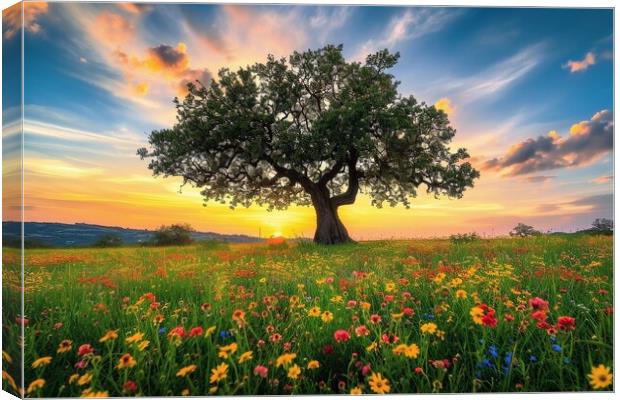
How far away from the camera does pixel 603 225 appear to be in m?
4.73

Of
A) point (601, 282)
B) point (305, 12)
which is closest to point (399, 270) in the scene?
point (601, 282)

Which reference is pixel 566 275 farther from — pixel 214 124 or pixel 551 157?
pixel 214 124

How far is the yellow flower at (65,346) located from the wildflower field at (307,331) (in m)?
0.02

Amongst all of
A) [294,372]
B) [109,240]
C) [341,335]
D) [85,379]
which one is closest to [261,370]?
[294,372]

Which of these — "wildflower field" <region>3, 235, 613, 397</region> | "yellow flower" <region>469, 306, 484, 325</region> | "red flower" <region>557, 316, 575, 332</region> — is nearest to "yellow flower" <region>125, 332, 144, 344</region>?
"wildflower field" <region>3, 235, 613, 397</region>

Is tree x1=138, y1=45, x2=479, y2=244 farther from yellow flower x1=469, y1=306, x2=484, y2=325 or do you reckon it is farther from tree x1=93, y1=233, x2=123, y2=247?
yellow flower x1=469, y1=306, x2=484, y2=325

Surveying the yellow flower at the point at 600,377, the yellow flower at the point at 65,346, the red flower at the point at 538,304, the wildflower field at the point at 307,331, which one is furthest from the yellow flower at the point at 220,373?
the yellow flower at the point at 600,377

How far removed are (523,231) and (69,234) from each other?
574 centimetres

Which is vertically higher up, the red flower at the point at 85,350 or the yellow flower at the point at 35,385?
the red flower at the point at 85,350

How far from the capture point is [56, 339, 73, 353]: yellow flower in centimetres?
334

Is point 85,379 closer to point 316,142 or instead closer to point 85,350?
point 85,350

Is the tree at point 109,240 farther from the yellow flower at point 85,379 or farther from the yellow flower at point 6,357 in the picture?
the yellow flower at point 85,379

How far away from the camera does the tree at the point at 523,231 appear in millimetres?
5199

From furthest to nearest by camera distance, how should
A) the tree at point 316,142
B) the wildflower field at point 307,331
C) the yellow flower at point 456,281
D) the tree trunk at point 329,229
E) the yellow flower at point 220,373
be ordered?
the tree at point 316,142 < the tree trunk at point 329,229 < the yellow flower at point 456,281 < the wildflower field at point 307,331 < the yellow flower at point 220,373
